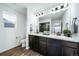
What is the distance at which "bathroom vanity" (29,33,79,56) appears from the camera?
4.62 ft

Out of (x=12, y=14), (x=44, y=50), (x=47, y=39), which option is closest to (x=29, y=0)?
(x=12, y=14)

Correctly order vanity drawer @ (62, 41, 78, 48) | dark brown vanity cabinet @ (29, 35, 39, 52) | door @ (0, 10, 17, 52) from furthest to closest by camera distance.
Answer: dark brown vanity cabinet @ (29, 35, 39, 52) → door @ (0, 10, 17, 52) → vanity drawer @ (62, 41, 78, 48)

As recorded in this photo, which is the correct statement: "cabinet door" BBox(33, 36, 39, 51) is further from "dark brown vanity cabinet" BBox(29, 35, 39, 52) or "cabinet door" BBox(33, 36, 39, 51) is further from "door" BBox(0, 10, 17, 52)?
"door" BBox(0, 10, 17, 52)

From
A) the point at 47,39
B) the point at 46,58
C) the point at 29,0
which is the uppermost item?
the point at 29,0

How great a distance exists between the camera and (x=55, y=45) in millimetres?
1601

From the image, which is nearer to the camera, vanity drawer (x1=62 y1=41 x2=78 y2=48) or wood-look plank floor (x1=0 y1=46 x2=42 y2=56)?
vanity drawer (x1=62 y1=41 x2=78 y2=48)

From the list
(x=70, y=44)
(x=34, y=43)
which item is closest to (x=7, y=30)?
(x=34, y=43)

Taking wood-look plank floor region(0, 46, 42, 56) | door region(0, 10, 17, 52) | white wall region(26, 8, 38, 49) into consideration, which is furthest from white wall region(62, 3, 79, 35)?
door region(0, 10, 17, 52)

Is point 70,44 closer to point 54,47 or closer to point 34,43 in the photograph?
point 54,47

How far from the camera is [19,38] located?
5.45 ft

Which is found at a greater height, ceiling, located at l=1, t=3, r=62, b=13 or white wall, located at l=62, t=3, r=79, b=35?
ceiling, located at l=1, t=3, r=62, b=13

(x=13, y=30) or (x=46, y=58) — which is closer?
(x=46, y=58)

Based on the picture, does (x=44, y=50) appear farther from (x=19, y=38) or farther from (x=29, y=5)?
(x=29, y=5)

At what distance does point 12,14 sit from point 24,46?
776 millimetres
